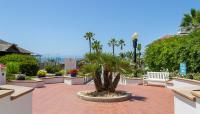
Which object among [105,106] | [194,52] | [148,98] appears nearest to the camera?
[105,106]

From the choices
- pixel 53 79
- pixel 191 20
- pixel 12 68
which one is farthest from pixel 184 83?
pixel 191 20

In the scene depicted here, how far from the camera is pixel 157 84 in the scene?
20.3 meters

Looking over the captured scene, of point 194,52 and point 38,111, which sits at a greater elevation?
point 194,52

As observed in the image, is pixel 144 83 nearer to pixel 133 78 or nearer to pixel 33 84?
pixel 133 78

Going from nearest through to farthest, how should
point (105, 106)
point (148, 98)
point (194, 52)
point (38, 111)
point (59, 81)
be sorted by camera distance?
point (38, 111) < point (105, 106) < point (148, 98) < point (194, 52) < point (59, 81)

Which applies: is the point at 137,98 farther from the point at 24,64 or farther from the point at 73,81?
the point at 24,64

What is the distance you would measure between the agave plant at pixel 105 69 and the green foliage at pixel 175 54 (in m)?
5.67

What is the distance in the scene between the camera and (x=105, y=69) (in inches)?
571

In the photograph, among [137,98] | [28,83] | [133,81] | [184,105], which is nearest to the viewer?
[184,105]

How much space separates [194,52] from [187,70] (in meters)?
1.46

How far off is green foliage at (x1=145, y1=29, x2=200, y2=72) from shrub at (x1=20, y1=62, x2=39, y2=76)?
968 centimetres

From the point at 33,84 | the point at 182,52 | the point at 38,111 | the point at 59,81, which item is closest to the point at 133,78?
the point at 182,52

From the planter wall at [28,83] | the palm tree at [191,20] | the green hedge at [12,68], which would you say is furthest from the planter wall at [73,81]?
the palm tree at [191,20]

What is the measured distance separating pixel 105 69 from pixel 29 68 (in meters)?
11.4
